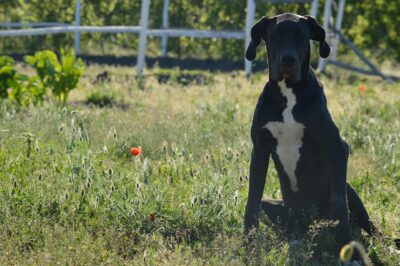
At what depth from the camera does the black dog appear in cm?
446

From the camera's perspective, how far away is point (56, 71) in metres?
8.38

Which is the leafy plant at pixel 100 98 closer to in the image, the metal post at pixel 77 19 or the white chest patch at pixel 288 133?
the metal post at pixel 77 19

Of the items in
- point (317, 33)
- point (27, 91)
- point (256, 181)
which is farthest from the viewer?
point (27, 91)

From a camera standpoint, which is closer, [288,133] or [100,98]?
[288,133]

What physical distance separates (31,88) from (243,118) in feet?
7.23

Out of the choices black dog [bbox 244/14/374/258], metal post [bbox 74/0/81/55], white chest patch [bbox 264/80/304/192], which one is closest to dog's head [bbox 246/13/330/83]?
black dog [bbox 244/14/374/258]

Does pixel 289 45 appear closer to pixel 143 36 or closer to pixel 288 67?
pixel 288 67

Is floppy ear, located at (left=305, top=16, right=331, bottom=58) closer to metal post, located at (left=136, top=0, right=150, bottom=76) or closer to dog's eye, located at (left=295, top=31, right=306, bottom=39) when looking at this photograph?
dog's eye, located at (left=295, top=31, right=306, bottom=39)

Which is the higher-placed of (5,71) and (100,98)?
(5,71)

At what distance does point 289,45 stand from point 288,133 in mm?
487

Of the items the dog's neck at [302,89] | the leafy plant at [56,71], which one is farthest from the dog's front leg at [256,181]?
the leafy plant at [56,71]

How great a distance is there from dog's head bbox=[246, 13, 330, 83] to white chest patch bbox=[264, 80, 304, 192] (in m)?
0.11

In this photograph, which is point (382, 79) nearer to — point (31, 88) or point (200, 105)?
point (200, 105)

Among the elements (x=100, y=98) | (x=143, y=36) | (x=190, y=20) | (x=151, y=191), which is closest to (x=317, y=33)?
(x=151, y=191)
